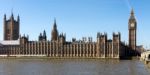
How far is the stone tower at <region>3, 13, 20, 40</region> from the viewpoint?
167875 millimetres

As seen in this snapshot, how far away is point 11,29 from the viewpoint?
168 metres

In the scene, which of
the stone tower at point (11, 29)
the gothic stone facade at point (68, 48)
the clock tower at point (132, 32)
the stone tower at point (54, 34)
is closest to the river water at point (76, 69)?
the gothic stone facade at point (68, 48)

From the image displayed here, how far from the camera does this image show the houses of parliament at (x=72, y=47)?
135 metres

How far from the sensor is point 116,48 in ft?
438

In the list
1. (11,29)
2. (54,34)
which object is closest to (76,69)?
(54,34)

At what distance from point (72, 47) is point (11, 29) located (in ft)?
132

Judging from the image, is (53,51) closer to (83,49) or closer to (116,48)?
(83,49)

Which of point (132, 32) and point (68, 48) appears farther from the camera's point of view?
point (132, 32)

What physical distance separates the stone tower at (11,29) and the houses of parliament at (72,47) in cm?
695

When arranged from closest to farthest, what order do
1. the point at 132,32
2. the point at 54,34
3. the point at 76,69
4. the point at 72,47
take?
the point at 76,69 → the point at 72,47 → the point at 132,32 → the point at 54,34

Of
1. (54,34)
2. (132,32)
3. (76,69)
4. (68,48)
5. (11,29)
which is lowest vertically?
(76,69)

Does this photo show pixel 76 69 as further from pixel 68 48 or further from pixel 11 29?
pixel 11 29

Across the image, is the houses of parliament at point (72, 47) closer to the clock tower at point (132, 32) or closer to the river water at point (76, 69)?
the clock tower at point (132, 32)

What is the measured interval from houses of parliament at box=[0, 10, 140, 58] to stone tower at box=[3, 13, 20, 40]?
6.95m
